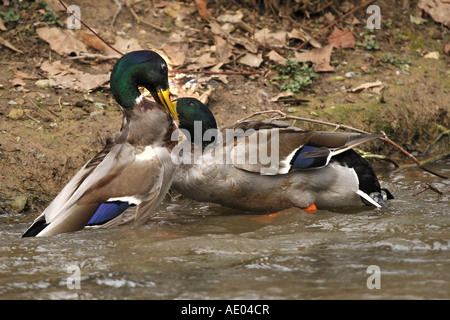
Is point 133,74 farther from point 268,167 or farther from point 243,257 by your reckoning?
point 243,257

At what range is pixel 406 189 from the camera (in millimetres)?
5977

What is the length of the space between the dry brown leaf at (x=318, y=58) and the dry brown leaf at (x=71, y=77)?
2.00 meters

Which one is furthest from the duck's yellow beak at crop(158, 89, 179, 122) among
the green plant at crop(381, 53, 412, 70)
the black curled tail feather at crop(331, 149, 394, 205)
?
the green plant at crop(381, 53, 412, 70)

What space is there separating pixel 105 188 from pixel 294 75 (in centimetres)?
288

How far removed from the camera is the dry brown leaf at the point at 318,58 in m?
7.21

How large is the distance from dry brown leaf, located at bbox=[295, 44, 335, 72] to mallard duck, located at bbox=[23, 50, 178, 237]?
229 centimetres

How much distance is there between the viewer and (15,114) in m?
6.04

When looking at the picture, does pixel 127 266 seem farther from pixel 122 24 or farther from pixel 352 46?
pixel 352 46

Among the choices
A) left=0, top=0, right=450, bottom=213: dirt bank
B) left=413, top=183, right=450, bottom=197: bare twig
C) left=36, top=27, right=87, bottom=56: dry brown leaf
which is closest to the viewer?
left=413, top=183, right=450, bottom=197: bare twig

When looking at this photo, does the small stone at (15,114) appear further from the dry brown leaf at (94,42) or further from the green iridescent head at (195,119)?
the green iridescent head at (195,119)

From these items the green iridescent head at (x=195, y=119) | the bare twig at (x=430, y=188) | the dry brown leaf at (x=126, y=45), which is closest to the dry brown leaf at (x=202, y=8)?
the dry brown leaf at (x=126, y=45)

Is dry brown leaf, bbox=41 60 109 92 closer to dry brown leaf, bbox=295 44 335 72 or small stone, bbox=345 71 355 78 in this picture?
dry brown leaf, bbox=295 44 335 72

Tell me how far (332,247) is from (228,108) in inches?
97.9

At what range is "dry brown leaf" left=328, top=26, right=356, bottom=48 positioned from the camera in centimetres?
757
